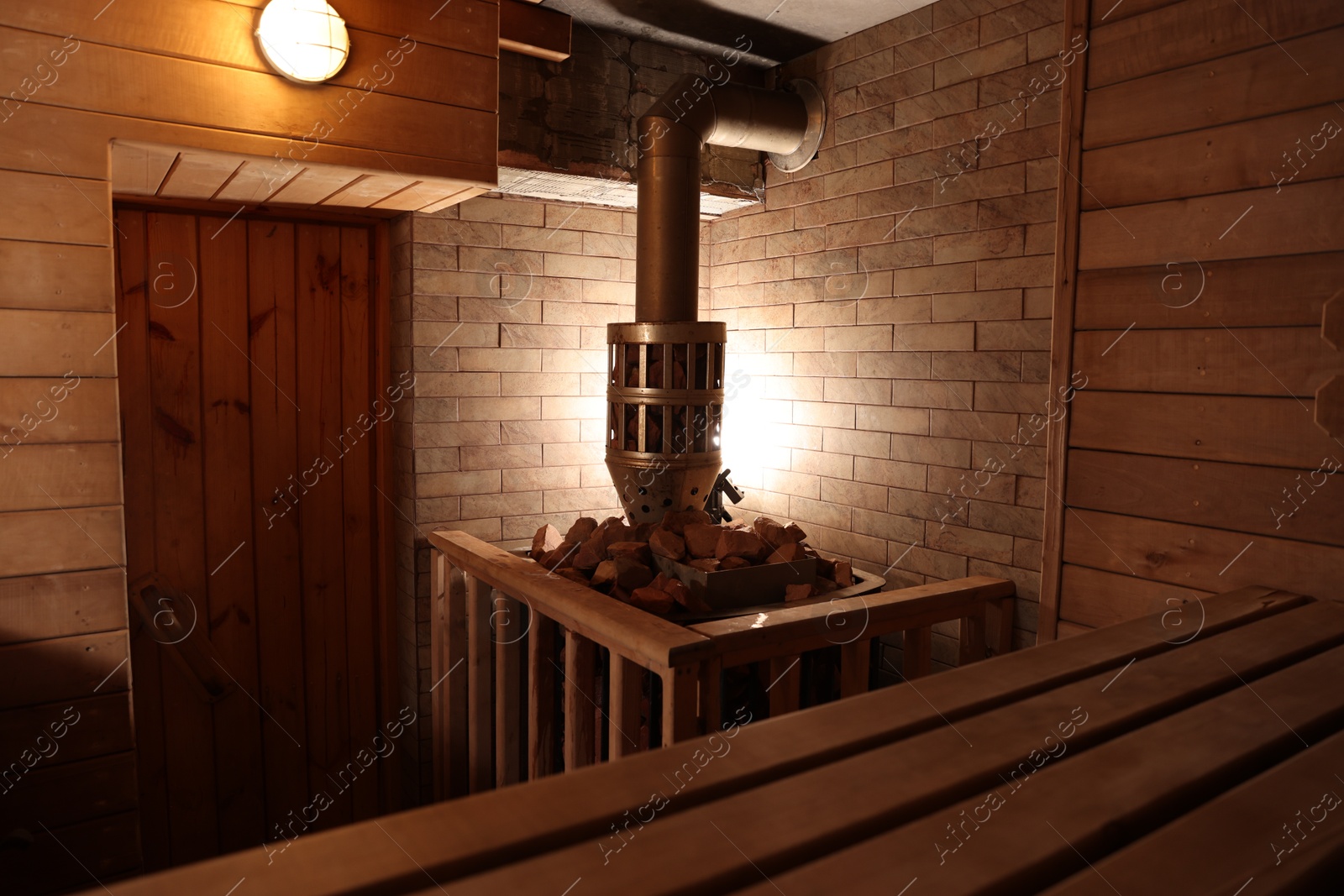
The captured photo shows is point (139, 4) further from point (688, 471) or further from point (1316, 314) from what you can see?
point (1316, 314)

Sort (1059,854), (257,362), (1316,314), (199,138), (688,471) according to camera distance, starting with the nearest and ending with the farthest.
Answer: (1059,854) → (1316,314) → (199,138) → (688,471) → (257,362)

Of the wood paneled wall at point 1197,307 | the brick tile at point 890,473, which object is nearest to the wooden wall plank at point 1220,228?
the wood paneled wall at point 1197,307

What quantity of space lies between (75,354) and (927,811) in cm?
181

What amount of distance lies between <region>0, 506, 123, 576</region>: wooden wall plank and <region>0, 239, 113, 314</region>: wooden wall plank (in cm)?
42

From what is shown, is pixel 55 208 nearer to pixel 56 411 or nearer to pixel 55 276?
pixel 55 276

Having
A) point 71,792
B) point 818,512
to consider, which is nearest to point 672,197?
point 818,512

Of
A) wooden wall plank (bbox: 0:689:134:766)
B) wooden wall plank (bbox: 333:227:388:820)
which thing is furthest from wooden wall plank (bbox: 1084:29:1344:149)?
wooden wall plank (bbox: 333:227:388:820)

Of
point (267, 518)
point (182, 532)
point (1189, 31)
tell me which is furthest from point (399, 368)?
point (1189, 31)

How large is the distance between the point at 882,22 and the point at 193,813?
3.57 metres

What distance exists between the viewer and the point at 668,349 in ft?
9.37

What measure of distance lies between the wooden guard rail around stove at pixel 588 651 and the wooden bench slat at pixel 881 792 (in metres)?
0.84

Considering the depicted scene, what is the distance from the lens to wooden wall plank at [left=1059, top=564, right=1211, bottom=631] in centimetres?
171

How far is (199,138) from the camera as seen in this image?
76.7 inches

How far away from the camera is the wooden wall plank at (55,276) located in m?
1.76
